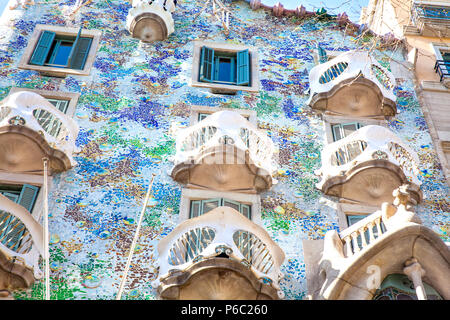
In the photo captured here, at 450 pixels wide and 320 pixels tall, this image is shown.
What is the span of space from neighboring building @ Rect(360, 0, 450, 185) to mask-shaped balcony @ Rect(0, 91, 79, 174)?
6738 mm

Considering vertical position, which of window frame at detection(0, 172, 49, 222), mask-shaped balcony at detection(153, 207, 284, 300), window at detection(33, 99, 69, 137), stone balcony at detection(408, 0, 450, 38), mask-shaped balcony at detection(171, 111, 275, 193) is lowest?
mask-shaped balcony at detection(153, 207, 284, 300)

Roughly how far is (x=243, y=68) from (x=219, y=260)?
23.5 feet

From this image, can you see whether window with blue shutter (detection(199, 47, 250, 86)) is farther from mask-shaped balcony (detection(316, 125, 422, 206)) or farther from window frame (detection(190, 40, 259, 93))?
mask-shaped balcony (detection(316, 125, 422, 206))

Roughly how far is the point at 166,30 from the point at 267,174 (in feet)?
18.9

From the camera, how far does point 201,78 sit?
663 inches

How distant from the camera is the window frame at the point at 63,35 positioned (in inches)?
648

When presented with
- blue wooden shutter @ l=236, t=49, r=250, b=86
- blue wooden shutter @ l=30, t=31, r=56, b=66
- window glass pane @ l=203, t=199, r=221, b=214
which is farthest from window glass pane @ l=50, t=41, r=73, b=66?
window glass pane @ l=203, t=199, r=221, b=214

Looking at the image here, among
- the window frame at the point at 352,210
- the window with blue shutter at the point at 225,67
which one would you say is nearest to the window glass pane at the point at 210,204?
the window frame at the point at 352,210

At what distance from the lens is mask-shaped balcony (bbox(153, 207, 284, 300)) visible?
11219 mm

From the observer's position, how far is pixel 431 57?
18.2 meters

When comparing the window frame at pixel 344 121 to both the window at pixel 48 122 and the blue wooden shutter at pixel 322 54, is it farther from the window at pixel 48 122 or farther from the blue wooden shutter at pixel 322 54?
the window at pixel 48 122

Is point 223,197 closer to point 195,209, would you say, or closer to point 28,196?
point 195,209
